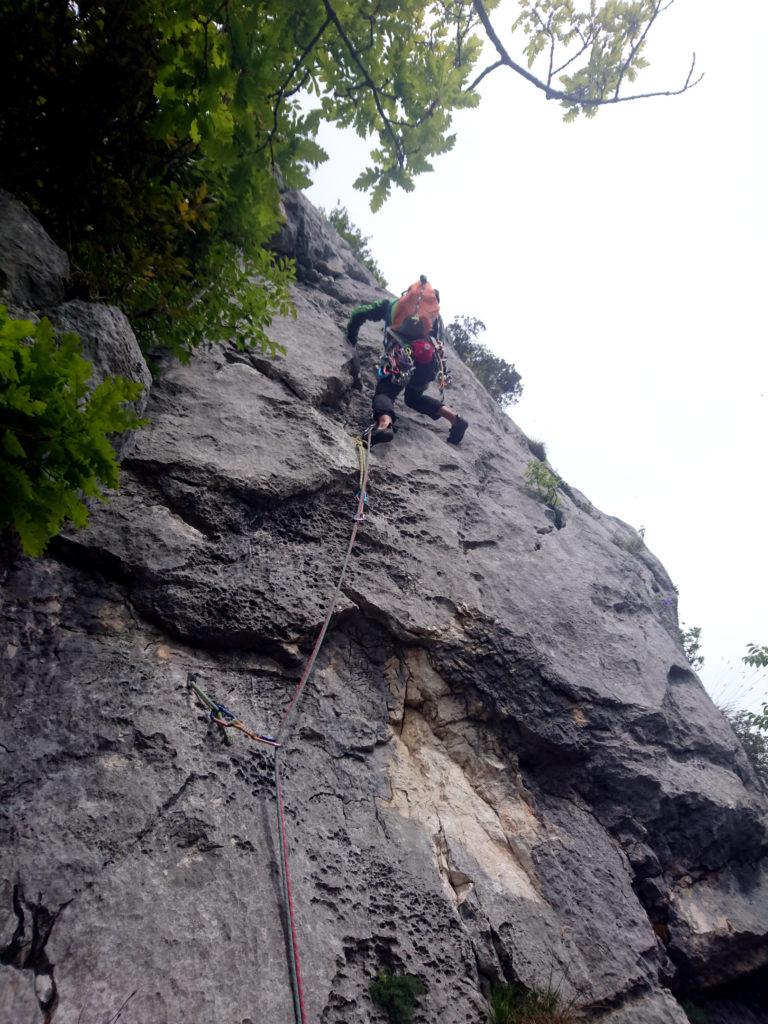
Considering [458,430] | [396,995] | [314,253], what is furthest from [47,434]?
[314,253]

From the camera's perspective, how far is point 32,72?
343cm

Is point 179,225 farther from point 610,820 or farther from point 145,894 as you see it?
point 610,820

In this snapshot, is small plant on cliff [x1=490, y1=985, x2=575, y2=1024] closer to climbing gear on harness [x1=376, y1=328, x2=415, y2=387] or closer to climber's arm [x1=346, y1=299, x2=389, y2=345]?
climbing gear on harness [x1=376, y1=328, x2=415, y2=387]

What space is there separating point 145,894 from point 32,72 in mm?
4742

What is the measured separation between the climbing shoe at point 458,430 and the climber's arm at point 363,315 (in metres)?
1.98

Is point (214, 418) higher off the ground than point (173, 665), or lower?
higher

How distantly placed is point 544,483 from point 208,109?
6754 millimetres

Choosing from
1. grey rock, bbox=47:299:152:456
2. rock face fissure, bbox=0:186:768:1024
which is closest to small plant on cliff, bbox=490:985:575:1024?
rock face fissure, bbox=0:186:768:1024

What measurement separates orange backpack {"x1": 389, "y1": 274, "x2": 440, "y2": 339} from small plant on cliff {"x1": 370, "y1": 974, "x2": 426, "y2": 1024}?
696 centimetres

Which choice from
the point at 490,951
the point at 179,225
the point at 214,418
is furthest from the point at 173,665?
the point at 179,225

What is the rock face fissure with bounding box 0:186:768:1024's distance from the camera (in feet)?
9.01

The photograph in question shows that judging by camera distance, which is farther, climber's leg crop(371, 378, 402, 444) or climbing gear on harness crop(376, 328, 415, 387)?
climbing gear on harness crop(376, 328, 415, 387)

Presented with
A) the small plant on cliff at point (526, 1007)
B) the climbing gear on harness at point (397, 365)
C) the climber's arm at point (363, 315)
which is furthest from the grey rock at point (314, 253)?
the small plant on cliff at point (526, 1007)

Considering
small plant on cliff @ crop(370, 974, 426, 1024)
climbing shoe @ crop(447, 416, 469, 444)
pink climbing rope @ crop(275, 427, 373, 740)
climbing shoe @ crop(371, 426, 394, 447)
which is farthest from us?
climbing shoe @ crop(447, 416, 469, 444)
